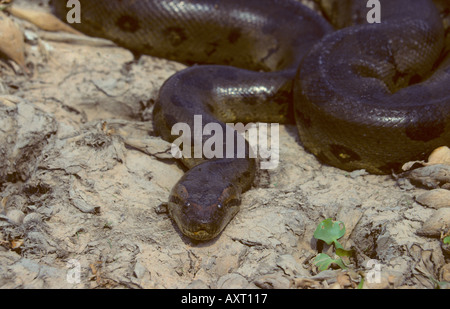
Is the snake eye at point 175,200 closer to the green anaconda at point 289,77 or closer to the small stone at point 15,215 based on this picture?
the green anaconda at point 289,77

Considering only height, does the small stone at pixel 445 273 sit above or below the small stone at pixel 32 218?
below

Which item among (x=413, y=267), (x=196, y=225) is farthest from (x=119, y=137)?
(x=413, y=267)

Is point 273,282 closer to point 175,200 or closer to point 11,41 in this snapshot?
point 175,200

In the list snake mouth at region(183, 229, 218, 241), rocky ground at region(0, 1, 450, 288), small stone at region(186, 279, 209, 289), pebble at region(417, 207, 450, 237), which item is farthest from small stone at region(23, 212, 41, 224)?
pebble at region(417, 207, 450, 237)

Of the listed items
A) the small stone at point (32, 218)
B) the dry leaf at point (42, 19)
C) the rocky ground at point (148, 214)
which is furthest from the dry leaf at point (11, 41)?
the small stone at point (32, 218)

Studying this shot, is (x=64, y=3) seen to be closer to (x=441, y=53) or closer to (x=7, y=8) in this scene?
(x=7, y=8)

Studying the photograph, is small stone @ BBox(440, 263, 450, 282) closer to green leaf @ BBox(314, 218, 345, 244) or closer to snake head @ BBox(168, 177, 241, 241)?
green leaf @ BBox(314, 218, 345, 244)
